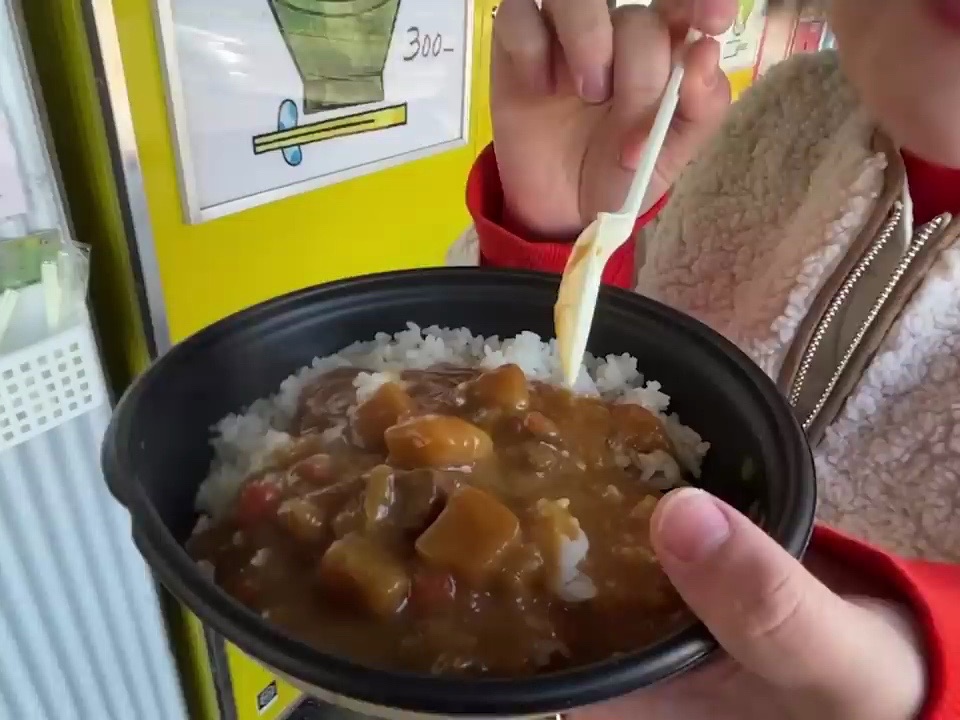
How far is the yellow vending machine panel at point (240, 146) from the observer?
102 centimetres

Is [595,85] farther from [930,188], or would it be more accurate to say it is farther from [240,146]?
[240,146]

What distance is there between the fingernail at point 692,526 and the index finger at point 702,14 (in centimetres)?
45

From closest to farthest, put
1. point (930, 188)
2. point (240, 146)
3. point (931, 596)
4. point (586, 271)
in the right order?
point (931, 596) → point (586, 271) → point (930, 188) → point (240, 146)

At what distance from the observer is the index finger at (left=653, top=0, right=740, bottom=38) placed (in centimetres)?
73

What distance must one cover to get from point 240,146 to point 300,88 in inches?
5.0

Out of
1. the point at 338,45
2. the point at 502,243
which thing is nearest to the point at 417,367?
the point at 502,243

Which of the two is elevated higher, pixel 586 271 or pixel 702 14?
pixel 702 14

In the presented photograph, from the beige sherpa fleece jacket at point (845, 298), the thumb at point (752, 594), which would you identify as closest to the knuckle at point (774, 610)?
the thumb at point (752, 594)

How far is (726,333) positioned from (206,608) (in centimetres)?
70

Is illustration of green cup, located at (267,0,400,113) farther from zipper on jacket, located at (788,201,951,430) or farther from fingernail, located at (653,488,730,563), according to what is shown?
fingernail, located at (653,488,730,563)

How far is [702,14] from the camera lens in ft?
2.42

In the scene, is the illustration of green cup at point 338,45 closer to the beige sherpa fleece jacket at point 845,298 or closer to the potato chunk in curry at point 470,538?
the beige sherpa fleece jacket at point 845,298

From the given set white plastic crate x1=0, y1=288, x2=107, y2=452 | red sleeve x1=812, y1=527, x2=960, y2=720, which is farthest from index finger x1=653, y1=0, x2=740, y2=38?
white plastic crate x1=0, y1=288, x2=107, y2=452

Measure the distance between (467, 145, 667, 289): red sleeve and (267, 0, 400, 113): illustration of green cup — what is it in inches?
13.9
